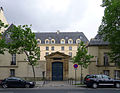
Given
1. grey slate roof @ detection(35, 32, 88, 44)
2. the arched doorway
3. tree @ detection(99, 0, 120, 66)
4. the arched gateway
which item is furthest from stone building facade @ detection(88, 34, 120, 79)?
grey slate roof @ detection(35, 32, 88, 44)

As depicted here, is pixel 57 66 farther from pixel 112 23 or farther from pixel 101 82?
pixel 112 23

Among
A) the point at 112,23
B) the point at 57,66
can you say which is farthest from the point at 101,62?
the point at 112,23

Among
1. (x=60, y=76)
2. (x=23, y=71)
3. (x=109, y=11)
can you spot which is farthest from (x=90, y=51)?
(x=23, y=71)

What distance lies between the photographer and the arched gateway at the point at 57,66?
29.5 meters

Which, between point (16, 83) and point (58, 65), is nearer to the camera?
point (16, 83)

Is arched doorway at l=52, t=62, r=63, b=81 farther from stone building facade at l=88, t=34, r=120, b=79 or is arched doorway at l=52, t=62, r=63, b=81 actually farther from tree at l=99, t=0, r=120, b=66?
tree at l=99, t=0, r=120, b=66

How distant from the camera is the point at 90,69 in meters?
28.6

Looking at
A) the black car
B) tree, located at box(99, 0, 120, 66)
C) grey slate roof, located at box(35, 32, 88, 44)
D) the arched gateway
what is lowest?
the black car

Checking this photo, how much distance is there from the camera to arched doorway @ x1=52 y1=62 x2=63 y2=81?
29.6 metres

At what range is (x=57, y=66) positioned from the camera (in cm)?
2991

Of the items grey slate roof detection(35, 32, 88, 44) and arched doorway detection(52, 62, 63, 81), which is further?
grey slate roof detection(35, 32, 88, 44)

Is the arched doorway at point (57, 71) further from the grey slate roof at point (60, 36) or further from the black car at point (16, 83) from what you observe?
the grey slate roof at point (60, 36)

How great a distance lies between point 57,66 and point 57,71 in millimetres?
858

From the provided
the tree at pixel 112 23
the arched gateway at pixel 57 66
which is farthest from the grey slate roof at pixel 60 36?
the tree at pixel 112 23
